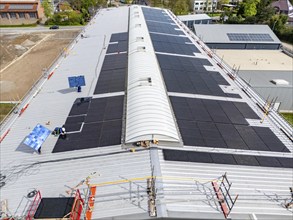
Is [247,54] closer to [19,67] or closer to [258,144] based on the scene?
[258,144]

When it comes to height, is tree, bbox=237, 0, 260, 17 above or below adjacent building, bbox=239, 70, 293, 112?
above

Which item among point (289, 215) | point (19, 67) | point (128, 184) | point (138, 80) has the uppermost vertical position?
point (138, 80)

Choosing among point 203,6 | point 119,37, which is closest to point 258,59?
point 119,37

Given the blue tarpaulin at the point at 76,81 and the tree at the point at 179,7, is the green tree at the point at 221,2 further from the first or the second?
the blue tarpaulin at the point at 76,81

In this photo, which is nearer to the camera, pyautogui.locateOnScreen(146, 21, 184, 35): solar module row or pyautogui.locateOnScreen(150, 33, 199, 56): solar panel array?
pyautogui.locateOnScreen(150, 33, 199, 56): solar panel array

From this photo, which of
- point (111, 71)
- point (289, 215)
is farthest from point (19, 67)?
point (289, 215)

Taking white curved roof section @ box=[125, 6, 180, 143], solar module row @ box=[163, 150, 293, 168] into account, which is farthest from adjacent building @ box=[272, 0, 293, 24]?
solar module row @ box=[163, 150, 293, 168]

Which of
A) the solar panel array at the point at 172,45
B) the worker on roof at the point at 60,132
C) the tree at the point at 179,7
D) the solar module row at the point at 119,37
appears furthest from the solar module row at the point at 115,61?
the tree at the point at 179,7

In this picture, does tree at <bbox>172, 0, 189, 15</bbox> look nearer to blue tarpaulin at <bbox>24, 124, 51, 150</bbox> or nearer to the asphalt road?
the asphalt road
